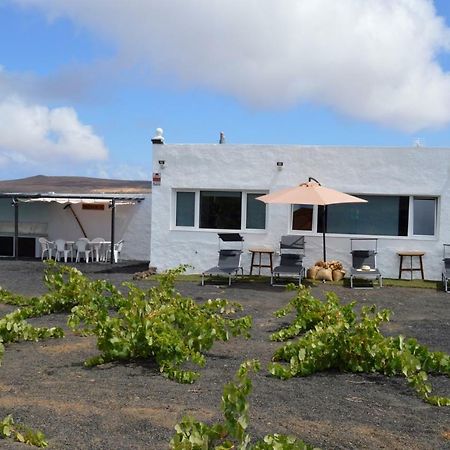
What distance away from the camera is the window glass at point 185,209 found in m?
16.5

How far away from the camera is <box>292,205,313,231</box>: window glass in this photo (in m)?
16.0

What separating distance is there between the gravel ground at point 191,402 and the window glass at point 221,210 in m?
8.21

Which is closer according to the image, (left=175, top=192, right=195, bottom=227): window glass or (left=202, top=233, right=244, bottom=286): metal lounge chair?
(left=202, top=233, right=244, bottom=286): metal lounge chair

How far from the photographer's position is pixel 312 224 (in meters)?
15.9

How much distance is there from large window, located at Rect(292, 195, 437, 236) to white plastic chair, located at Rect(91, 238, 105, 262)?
700 cm

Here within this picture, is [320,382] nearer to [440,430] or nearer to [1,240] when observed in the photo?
[440,430]

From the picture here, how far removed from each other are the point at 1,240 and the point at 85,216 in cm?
303

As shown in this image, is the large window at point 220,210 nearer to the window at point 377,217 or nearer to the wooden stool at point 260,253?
the wooden stool at point 260,253

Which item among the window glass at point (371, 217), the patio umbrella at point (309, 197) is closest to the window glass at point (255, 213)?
the window glass at point (371, 217)

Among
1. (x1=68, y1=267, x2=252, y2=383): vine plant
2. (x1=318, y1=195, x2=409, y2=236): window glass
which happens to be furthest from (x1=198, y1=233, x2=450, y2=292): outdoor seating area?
(x1=68, y1=267, x2=252, y2=383): vine plant

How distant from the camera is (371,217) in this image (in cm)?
1573

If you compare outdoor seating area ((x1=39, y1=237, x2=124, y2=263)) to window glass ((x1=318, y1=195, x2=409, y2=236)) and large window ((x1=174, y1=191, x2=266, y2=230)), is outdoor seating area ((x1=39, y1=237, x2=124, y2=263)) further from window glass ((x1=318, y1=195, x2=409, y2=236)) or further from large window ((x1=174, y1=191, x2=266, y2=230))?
window glass ((x1=318, y1=195, x2=409, y2=236))

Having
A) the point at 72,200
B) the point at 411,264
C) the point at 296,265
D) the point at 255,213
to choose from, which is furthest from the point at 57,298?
the point at 72,200

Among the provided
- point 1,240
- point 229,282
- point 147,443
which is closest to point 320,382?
point 147,443
